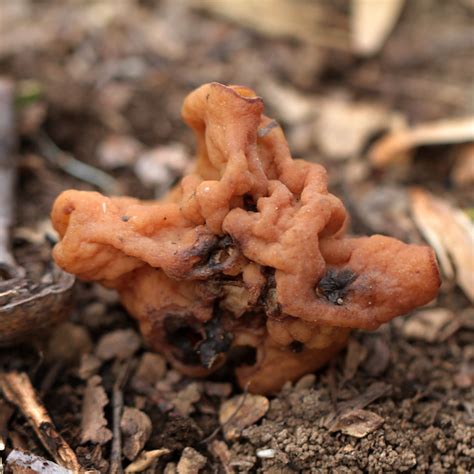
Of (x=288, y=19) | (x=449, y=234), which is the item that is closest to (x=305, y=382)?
(x=449, y=234)

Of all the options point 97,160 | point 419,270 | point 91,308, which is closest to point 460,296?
point 419,270

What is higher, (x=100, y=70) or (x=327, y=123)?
(x=100, y=70)

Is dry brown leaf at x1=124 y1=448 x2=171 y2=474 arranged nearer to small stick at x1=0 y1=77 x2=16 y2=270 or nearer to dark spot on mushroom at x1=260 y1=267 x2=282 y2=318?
dark spot on mushroom at x1=260 y1=267 x2=282 y2=318

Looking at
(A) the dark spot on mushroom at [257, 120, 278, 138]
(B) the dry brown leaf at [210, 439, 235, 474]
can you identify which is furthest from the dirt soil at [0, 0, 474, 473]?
(A) the dark spot on mushroom at [257, 120, 278, 138]

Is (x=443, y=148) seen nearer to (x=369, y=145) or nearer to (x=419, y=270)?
(x=369, y=145)

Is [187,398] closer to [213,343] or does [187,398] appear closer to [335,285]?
[213,343]

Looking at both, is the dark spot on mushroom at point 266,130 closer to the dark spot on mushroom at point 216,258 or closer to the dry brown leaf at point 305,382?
the dark spot on mushroom at point 216,258
